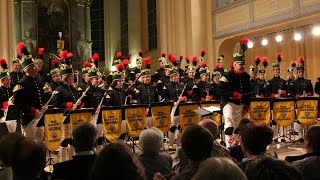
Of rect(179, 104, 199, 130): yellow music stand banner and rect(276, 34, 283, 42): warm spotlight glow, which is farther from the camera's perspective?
rect(276, 34, 283, 42): warm spotlight glow

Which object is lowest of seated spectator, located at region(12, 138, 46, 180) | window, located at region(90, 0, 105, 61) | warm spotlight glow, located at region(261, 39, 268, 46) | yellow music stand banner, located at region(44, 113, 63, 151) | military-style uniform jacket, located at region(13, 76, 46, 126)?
yellow music stand banner, located at region(44, 113, 63, 151)

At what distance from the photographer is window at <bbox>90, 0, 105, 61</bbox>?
95.2 feet

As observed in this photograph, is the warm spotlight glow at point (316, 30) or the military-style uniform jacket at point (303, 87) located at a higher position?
the warm spotlight glow at point (316, 30)

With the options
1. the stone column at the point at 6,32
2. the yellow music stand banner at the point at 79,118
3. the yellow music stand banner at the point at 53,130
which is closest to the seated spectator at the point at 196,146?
the yellow music stand banner at the point at 53,130

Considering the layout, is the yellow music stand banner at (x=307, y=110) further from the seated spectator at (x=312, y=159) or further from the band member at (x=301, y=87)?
the seated spectator at (x=312, y=159)

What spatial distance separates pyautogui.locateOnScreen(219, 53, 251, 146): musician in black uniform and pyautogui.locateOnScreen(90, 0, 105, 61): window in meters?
19.6

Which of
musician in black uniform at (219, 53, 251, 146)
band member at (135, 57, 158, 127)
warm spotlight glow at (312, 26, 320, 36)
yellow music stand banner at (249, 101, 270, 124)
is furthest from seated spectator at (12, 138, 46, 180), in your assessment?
warm spotlight glow at (312, 26, 320, 36)

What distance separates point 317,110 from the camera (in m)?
11.6

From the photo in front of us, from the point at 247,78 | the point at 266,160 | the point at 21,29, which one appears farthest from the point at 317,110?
the point at 21,29

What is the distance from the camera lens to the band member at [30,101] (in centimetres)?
832

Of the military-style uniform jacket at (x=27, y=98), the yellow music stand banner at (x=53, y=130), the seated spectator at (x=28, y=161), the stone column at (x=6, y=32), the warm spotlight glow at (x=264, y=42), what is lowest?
the yellow music stand banner at (x=53, y=130)

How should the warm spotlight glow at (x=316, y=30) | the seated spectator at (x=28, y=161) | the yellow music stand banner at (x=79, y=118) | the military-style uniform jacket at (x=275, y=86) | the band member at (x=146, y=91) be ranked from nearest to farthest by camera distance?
the seated spectator at (x=28, y=161)
the yellow music stand banner at (x=79, y=118)
the band member at (x=146, y=91)
the military-style uniform jacket at (x=275, y=86)
the warm spotlight glow at (x=316, y=30)

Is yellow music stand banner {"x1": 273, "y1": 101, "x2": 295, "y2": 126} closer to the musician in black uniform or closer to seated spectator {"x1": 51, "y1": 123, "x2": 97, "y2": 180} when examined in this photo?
the musician in black uniform

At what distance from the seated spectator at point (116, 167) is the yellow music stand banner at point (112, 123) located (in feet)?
23.9
